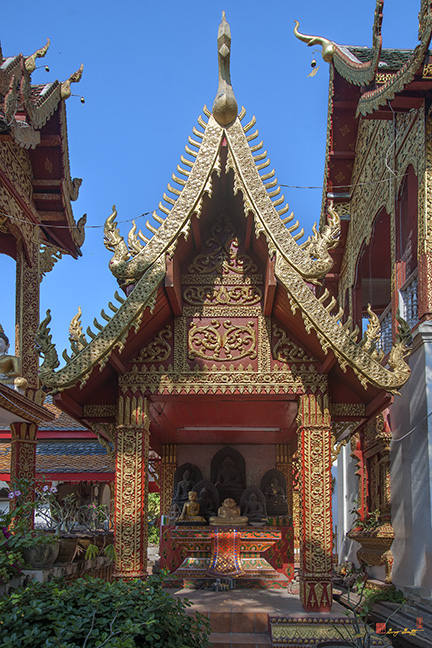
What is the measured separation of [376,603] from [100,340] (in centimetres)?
495

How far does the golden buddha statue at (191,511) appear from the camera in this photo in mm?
9062

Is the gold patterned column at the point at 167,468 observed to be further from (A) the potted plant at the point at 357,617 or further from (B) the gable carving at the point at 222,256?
(B) the gable carving at the point at 222,256


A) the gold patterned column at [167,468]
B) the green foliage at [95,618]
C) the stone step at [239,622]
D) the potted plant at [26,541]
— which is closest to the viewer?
the green foliage at [95,618]

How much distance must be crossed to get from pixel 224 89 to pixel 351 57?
5.26 meters

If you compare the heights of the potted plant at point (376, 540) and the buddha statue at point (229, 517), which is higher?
the buddha statue at point (229, 517)

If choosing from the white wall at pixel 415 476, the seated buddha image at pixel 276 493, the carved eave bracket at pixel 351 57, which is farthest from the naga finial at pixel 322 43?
the seated buddha image at pixel 276 493

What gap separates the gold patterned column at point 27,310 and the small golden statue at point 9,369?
0.54m

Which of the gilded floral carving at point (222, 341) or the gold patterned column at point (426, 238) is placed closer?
the gilded floral carving at point (222, 341)

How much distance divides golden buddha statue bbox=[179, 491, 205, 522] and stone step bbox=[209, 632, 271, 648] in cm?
292

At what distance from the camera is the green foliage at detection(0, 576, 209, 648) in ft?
12.3

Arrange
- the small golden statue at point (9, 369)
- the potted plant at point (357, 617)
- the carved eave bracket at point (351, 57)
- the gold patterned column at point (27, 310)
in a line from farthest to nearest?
the gold patterned column at point (27, 310) → the small golden statue at point (9, 369) → the carved eave bracket at point (351, 57) → the potted plant at point (357, 617)

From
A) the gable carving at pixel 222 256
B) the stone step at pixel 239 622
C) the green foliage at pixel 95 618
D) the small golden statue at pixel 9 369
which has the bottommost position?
the stone step at pixel 239 622

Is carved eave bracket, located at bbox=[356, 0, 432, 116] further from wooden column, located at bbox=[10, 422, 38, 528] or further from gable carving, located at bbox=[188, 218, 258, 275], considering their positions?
wooden column, located at bbox=[10, 422, 38, 528]

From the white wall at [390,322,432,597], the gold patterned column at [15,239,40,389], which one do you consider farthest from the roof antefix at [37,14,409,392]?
the gold patterned column at [15,239,40,389]
